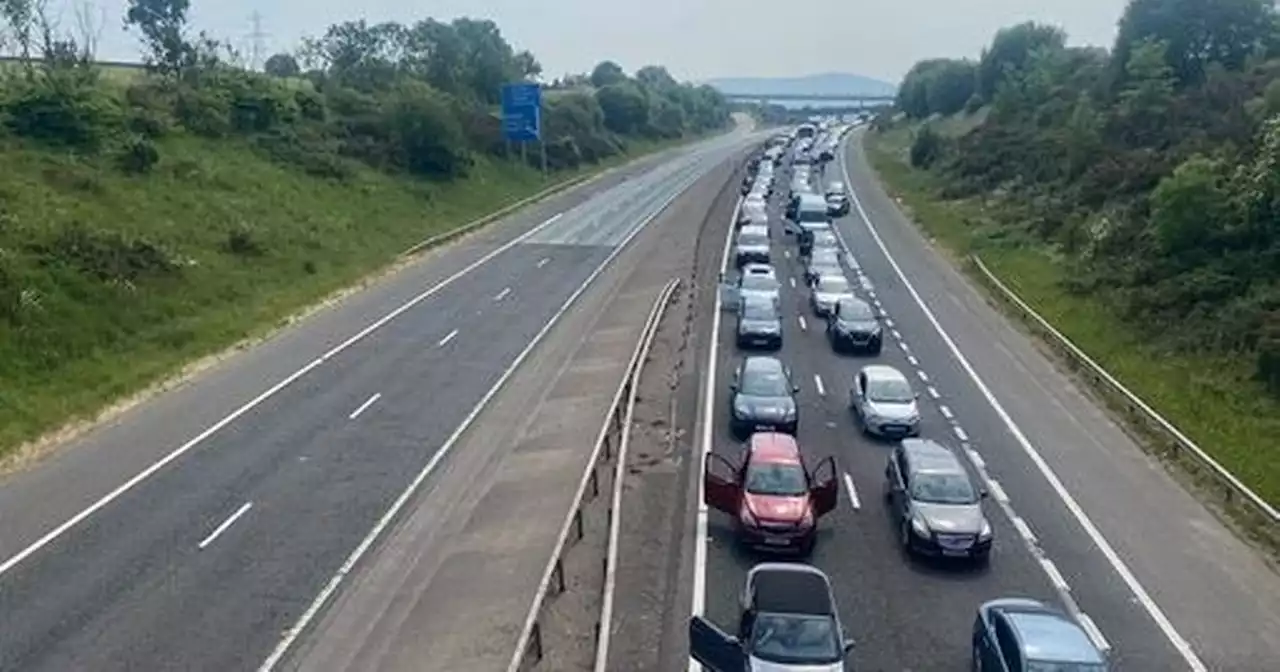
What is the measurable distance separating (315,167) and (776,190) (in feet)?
127

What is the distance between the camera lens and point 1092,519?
26.3 metres

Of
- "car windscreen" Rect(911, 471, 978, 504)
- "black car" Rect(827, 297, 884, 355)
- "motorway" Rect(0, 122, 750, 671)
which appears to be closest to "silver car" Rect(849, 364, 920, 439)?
"car windscreen" Rect(911, 471, 978, 504)

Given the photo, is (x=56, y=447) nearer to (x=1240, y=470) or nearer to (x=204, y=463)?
(x=204, y=463)

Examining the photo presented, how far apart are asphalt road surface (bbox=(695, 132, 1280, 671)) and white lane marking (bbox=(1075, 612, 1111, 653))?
77 millimetres

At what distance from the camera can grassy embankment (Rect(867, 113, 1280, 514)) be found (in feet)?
97.5

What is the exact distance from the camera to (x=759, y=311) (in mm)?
41438

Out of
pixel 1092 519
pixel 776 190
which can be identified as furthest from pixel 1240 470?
pixel 776 190

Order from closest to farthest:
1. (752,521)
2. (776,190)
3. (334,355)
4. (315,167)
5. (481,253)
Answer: (752,521), (334,355), (481,253), (315,167), (776,190)

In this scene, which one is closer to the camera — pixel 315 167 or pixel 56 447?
pixel 56 447

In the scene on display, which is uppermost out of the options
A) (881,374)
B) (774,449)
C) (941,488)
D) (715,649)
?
(774,449)

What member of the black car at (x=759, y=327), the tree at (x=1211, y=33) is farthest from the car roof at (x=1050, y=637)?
the tree at (x=1211, y=33)

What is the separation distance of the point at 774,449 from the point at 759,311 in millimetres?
15725

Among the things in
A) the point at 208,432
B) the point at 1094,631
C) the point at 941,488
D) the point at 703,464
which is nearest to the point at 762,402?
the point at 703,464

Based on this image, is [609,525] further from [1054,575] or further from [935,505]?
[1054,575]
